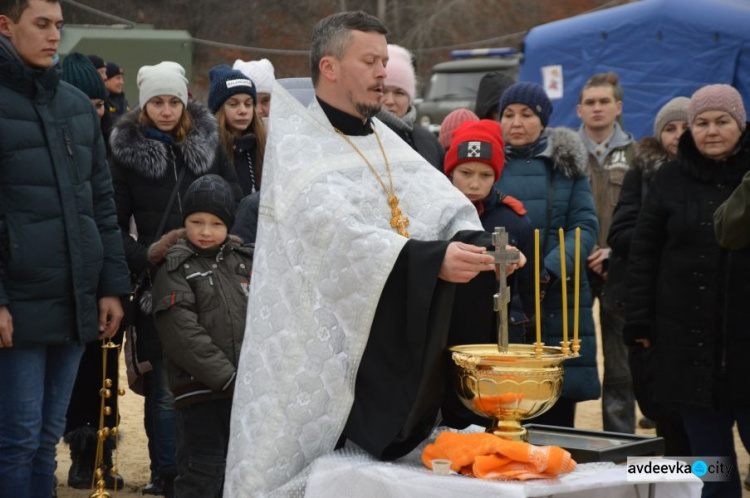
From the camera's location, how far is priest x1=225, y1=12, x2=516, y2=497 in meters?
3.55

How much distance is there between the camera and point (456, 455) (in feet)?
11.2

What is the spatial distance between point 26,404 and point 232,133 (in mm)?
2235

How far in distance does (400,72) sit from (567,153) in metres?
0.92

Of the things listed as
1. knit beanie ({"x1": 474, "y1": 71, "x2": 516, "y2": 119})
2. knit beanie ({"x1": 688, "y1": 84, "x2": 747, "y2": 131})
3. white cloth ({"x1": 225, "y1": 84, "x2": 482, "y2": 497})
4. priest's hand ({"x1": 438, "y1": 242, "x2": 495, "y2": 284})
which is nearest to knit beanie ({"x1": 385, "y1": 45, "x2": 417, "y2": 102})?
knit beanie ({"x1": 474, "y1": 71, "x2": 516, "y2": 119})

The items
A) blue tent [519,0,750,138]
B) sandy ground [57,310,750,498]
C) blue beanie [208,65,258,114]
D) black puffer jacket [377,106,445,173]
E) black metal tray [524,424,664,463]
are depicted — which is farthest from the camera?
blue tent [519,0,750,138]

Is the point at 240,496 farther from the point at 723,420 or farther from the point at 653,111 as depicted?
the point at 653,111

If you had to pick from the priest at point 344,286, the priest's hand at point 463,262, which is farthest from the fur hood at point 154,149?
the priest's hand at point 463,262

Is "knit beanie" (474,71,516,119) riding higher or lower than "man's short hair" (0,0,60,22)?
lower

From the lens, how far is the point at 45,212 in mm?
4551

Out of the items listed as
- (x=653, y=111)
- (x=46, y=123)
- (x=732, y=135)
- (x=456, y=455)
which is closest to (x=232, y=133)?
(x=46, y=123)

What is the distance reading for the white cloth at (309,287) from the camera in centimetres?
363

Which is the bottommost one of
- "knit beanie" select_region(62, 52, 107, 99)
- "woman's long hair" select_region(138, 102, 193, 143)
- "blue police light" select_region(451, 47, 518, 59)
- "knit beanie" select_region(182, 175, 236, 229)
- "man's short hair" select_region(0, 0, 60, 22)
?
"knit beanie" select_region(182, 175, 236, 229)

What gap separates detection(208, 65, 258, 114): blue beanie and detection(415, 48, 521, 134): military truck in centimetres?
1372

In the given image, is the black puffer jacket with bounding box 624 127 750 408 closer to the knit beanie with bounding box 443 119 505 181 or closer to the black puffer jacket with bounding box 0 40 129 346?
the knit beanie with bounding box 443 119 505 181
